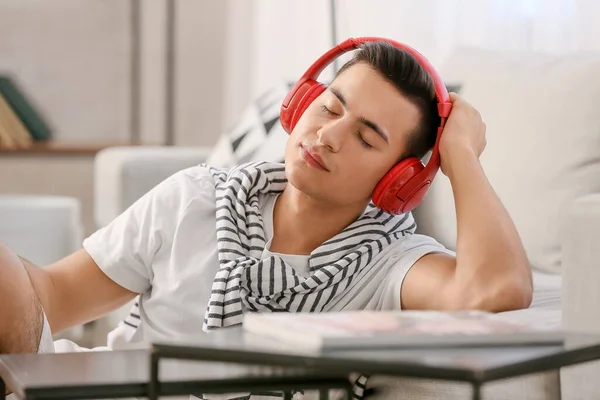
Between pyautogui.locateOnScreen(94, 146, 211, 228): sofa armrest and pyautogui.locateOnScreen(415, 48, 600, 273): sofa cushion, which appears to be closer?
pyautogui.locateOnScreen(415, 48, 600, 273): sofa cushion

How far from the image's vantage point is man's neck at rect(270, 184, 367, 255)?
1.51 m

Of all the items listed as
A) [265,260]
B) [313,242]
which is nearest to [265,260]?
[265,260]

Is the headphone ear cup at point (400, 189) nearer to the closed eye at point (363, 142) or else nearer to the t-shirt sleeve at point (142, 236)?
the closed eye at point (363, 142)

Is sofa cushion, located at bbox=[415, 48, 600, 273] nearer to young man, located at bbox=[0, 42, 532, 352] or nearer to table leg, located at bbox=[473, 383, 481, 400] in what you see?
young man, located at bbox=[0, 42, 532, 352]

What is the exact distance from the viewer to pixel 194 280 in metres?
1.50

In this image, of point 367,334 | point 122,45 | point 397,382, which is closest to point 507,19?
point 397,382

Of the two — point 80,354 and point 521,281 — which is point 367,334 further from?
point 521,281

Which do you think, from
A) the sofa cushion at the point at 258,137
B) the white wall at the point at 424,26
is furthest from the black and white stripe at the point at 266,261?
the white wall at the point at 424,26

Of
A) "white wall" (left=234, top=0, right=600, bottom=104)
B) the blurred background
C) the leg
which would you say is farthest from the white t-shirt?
the blurred background

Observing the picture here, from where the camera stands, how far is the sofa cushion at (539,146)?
5.58ft

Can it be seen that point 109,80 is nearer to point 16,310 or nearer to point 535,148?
point 535,148

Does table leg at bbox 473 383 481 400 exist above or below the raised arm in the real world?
above

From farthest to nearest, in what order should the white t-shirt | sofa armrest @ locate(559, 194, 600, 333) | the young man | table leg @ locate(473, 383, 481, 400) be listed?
1. the white t-shirt
2. the young man
3. sofa armrest @ locate(559, 194, 600, 333)
4. table leg @ locate(473, 383, 481, 400)

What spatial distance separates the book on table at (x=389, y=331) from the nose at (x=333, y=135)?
48cm
